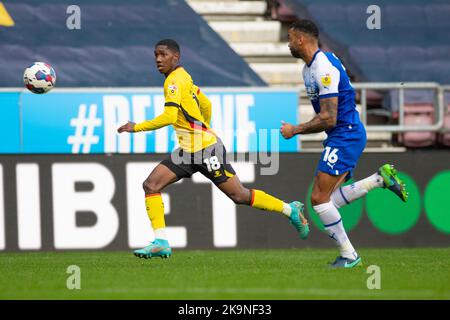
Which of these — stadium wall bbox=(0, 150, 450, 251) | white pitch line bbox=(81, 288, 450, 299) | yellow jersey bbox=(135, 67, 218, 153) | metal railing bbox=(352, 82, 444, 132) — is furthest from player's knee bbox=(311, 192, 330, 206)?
metal railing bbox=(352, 82, 444, 132)

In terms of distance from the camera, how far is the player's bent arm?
30.0 ft

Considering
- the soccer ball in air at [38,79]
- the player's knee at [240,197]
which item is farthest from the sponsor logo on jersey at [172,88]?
the soccer ball in air at [38,79]

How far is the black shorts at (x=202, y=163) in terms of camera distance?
10.2m

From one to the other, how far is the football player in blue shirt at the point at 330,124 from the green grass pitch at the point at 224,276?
0.48 meters

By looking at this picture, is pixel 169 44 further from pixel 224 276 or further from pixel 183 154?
pixel 224 276

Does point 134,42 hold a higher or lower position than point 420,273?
higher

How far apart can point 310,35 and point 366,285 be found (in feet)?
8.09

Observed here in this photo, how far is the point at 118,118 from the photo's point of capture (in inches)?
521

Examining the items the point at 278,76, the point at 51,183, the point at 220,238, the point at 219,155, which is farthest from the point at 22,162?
the point at 278,76

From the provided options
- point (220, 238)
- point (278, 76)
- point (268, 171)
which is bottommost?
point (220, 238)

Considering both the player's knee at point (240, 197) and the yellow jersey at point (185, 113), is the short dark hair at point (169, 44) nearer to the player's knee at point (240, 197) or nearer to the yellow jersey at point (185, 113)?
the yellow jersey at point (185, 113)

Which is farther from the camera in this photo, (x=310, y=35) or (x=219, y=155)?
(x=219, y=155)

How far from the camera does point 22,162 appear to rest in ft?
41.8
